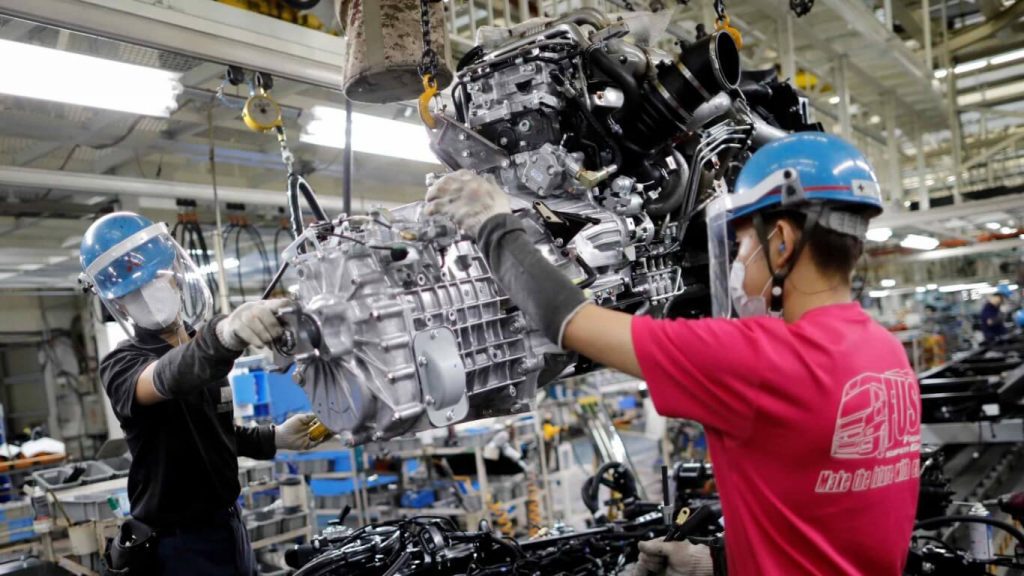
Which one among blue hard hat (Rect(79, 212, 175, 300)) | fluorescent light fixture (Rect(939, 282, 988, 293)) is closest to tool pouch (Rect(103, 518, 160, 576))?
blue hard hat (Rect(79, 212, 175, 300))

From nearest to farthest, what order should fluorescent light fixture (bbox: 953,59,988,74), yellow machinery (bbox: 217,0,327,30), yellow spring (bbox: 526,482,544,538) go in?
yellow machinery (bbox: 217,0,327,30) < yellow spring (bbox: 526,482,544,538) < fluorescent light fixture (bbox: 953,59,988,74)

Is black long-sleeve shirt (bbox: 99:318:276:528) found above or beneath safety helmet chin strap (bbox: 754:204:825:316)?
A: beneath

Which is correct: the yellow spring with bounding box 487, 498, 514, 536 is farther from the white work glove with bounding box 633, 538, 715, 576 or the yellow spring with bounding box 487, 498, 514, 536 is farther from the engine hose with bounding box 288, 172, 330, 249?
the engine hose with bounding box 288, 172, 330, 249

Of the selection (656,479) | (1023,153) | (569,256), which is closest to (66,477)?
(569,256)

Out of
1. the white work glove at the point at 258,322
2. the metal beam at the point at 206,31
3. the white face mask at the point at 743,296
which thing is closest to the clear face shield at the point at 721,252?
the white face mask at the point at 743,296

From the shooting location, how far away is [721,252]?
1.78 metres

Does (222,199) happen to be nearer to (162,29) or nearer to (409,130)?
(409,130)

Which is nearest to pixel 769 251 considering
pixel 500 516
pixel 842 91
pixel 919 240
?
pixel 500 516

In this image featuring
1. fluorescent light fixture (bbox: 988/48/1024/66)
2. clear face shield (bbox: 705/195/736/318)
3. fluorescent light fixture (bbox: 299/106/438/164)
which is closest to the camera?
clear face shield (bbox: 705/195/736/318)

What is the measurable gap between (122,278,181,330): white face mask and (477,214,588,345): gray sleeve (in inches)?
49.4

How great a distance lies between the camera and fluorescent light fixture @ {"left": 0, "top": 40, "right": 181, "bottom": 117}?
3.00m

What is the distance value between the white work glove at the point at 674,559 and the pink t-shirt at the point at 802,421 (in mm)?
678

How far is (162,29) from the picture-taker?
291 cm

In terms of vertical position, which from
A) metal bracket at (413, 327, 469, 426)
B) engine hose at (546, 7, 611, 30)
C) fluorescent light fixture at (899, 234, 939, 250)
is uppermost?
engine hose at (546, 7, 611, 30)
